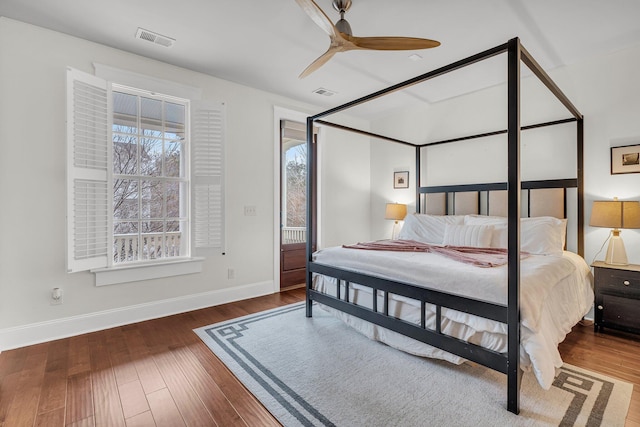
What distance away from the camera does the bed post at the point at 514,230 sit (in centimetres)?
165

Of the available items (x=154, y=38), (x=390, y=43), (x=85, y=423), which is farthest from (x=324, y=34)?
(x=85, y=423)

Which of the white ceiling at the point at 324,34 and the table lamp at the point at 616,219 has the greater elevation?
the white ceiling at the point at 324,34

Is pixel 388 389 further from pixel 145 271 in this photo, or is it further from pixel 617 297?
pixel 145 271

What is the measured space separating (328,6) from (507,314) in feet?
7.78

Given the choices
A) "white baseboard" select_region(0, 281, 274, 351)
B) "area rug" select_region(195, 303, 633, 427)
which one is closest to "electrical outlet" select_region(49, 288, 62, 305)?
"white baseboard" select_region(0, 281, 274, 351)

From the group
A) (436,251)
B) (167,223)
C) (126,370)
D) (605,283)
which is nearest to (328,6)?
(436,251)

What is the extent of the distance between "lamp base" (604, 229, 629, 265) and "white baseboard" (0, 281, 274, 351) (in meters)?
3.64

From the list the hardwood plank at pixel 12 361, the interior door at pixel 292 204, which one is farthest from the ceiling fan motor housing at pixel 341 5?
the hardwood plank at pixel 12 361

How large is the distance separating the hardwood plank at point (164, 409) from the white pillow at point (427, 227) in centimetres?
295

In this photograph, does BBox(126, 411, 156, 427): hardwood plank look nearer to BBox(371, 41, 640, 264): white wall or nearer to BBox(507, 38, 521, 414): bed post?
BBox(507, 38, 521, 414): bed post

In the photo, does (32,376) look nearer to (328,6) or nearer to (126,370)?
(126,370)

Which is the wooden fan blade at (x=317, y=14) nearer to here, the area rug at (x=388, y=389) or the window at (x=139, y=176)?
the window at (x=139, y=176)

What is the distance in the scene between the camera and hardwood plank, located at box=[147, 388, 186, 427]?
5.40 ft

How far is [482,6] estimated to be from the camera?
2.26 m
